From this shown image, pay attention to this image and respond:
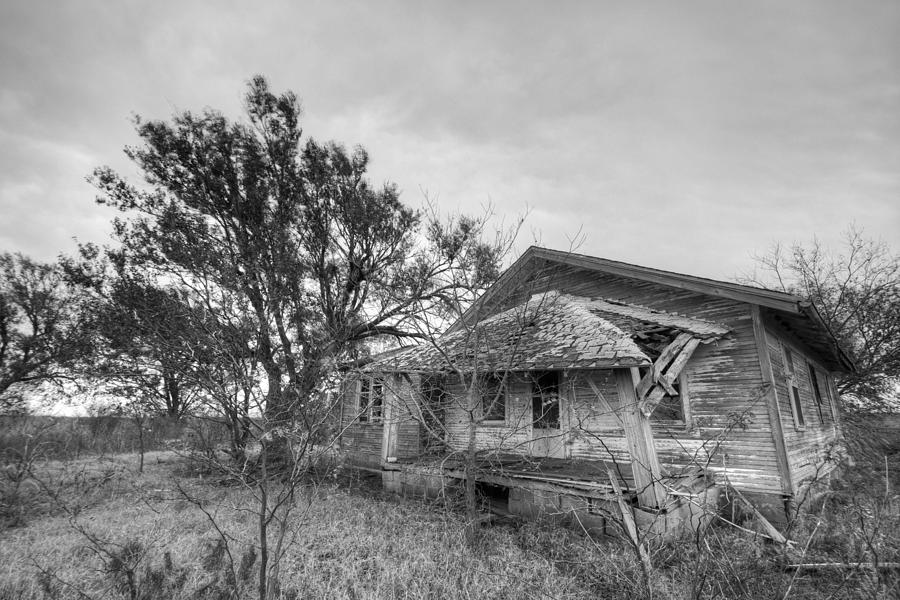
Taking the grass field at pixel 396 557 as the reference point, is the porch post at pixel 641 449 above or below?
above

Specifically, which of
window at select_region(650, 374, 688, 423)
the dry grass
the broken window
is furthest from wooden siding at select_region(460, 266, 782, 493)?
the dry grass

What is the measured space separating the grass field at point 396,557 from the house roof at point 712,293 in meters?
3.57

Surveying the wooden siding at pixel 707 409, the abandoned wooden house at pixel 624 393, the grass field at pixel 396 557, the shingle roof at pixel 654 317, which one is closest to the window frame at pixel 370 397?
the abandoned wooden house at pixel 624 393

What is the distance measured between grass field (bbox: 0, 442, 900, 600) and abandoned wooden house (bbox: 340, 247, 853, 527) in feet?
3.10

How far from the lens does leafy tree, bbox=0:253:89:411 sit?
1518 cm

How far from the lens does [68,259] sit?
41.8 ft

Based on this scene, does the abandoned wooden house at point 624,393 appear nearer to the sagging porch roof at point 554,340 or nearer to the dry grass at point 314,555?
the sagging porch roof at point 554,340

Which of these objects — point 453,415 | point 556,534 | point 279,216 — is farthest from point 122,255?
point 556,534

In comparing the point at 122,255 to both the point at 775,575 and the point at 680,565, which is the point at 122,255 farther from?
the point at 775,575

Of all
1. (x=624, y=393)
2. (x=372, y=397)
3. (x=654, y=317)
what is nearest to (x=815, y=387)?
(x=654, y=317)

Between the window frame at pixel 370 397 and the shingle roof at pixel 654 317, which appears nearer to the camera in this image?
the window frame at pixel 370 397

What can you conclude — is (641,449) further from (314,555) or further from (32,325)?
(32,325)

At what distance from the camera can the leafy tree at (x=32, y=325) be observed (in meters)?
15.2

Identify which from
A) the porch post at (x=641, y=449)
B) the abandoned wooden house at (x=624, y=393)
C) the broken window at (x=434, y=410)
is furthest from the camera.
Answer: the broken window at (x=434, y=410)
